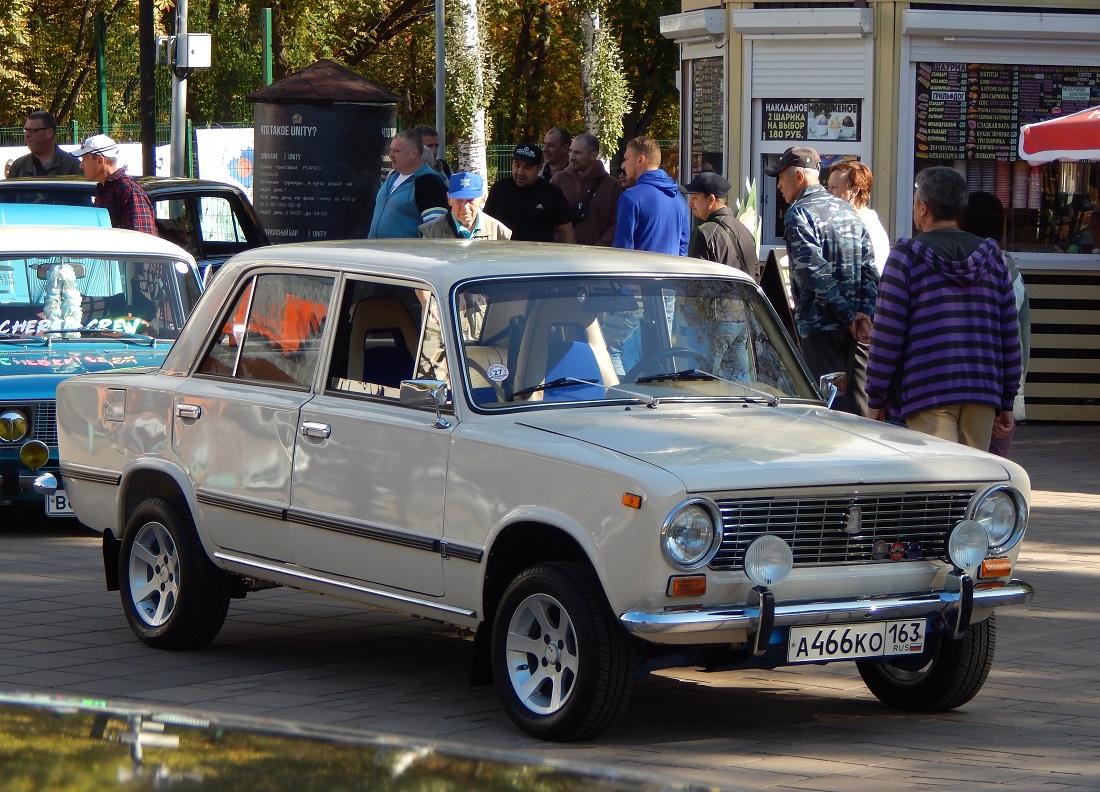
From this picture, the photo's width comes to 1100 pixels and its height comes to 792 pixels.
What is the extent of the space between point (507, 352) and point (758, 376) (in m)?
1.03

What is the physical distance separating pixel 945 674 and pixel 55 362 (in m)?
5.99

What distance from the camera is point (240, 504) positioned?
7.38 meters

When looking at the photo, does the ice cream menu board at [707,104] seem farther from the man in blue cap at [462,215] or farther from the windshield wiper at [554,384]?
the windshield wiper at [554,384]

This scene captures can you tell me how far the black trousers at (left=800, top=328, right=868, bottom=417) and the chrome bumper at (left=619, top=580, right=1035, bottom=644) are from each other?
3.69 metres

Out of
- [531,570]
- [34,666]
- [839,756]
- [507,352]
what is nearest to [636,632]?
[531,570]

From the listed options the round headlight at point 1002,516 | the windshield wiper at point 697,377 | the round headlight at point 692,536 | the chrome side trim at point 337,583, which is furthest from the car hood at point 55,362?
the round headlight at point 1002,516

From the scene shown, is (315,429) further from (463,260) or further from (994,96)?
(994,96)

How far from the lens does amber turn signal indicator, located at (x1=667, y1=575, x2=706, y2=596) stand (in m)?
5.84

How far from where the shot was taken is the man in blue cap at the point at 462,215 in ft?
35.8

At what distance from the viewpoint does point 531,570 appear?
6.20 metres

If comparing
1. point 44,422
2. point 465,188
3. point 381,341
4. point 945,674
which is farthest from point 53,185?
point 945,674

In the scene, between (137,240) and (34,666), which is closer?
(34,666)

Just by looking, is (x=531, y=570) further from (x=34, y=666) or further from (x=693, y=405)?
(x=34, y=666)

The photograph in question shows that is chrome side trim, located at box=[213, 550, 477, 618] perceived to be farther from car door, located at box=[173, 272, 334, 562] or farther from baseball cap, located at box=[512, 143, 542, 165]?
baseball cap, located at box=[512, 143, 542, 165]
